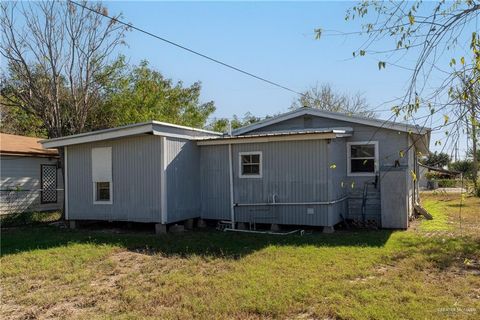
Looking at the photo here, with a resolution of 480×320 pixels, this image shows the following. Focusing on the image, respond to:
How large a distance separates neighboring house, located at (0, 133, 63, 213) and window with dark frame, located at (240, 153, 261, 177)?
27.8 feet

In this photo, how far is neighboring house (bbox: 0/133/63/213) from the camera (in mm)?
14000

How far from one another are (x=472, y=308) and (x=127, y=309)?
4.08 m

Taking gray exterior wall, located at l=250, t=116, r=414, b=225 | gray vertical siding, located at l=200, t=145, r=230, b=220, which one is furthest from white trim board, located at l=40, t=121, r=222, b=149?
gray exterior wall, located at l=250, t=116, r=414, b=225

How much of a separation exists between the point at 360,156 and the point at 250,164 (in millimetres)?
3168

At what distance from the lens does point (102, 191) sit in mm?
11453

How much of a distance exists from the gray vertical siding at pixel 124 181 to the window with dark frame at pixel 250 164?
227 cm

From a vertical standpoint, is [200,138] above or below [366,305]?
above

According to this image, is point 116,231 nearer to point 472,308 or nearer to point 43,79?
point 43,79

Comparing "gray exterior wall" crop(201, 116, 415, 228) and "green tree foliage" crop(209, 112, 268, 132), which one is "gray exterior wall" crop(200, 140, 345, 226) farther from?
"green tree foliage" crop(209, 112, 268, 132)

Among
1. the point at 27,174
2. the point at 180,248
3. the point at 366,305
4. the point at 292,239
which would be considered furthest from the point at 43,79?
the point at 366,305

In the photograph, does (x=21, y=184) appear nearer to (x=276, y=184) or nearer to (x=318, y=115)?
(x=276, y=184)

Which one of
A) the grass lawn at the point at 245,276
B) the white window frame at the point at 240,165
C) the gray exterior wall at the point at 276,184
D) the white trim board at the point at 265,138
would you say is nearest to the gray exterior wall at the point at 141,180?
the gray exterior wall at the point at 276,184

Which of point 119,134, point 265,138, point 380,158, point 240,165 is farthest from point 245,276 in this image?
point 380,158

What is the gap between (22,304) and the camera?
5.35m
